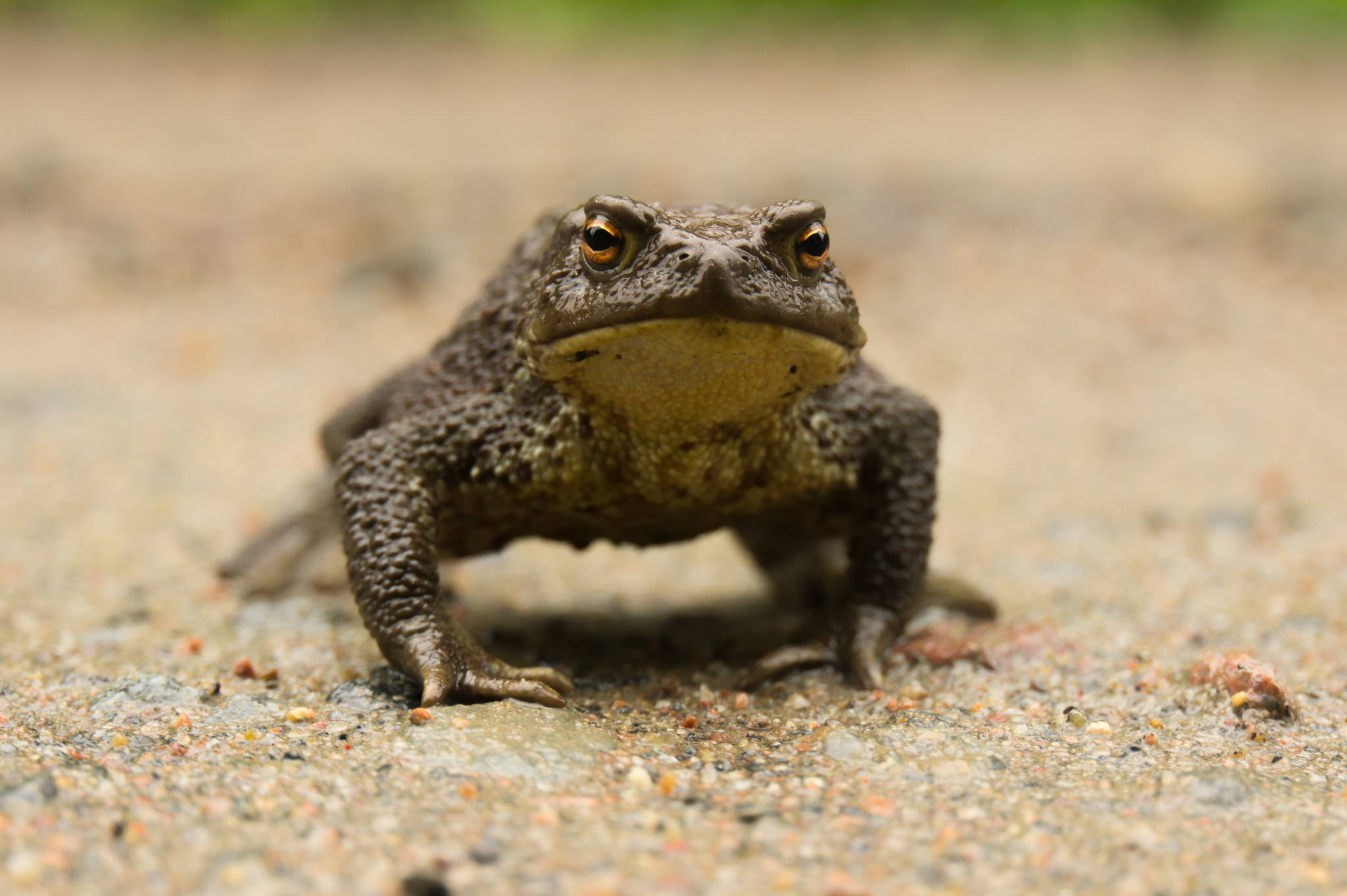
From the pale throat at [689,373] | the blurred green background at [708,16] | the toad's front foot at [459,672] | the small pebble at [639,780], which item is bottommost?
the small pebble at [639,780]

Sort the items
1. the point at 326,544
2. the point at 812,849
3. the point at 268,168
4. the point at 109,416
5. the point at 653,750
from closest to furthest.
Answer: the point at 812,849 < the point at 653,750 < the point at 326,544 < the point at 109,416 < the point at 268,168

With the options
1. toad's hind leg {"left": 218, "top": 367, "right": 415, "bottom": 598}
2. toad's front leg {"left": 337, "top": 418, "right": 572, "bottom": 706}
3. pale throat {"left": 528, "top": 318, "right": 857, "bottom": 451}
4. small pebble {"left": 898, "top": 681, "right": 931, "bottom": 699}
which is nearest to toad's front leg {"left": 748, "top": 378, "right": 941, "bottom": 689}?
small pebble {"left": 898, "top": 681, "right": 931, "bottom": 699}

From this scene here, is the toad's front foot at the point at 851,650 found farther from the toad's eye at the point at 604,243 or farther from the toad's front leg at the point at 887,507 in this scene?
the toad's eye at the point at 604,243

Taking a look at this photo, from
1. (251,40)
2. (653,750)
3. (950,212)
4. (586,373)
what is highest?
(251,40)

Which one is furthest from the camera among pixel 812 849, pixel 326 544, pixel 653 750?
pixel 326 544

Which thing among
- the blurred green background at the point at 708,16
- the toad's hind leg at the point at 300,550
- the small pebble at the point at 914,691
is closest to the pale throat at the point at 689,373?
the small pebble at the point at 914,691

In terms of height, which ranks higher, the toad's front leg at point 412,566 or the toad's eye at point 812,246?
the toad's eye at point 812,246

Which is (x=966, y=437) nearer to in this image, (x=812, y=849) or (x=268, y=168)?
(x=812, y=849)

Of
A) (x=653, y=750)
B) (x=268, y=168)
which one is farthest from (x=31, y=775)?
(x=268, y=168)
